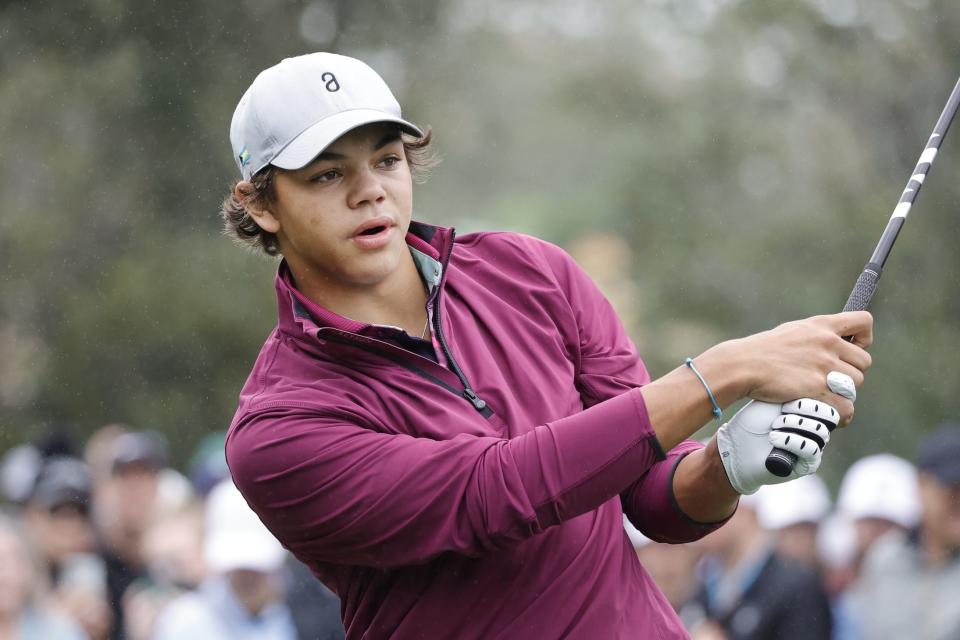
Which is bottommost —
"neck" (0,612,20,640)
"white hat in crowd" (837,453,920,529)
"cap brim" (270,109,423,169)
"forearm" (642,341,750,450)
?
"white hat in crowd" (837,453,920,529)

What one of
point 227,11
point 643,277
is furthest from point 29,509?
point 643,277

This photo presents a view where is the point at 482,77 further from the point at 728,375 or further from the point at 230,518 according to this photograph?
the point at 728,375

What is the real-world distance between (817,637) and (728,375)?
14.0 ft

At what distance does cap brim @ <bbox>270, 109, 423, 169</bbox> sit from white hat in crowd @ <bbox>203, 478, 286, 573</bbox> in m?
3.87

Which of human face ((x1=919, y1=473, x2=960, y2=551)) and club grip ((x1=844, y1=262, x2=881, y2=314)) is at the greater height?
club grip ((x1=844, y1=262, x2=881, y2=314))

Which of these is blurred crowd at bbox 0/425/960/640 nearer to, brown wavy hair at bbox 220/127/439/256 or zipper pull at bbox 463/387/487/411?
brown wavy hair at bbox 220/127/439/256

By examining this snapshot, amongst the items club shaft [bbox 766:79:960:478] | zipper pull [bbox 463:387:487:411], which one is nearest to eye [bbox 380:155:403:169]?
zipper pull [bbox 463:387:487:411]

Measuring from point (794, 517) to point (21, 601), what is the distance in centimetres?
382

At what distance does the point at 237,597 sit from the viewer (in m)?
6.63

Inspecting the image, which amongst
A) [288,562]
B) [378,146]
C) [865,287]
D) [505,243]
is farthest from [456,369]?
[288,562]

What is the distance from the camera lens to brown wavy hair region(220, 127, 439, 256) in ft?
10.6

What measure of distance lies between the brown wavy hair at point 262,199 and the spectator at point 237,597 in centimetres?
333

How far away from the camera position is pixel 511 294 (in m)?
3.22

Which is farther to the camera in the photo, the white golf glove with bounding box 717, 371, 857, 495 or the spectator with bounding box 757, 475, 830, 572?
the spectator with bounding box 757, 475, 830, 572
